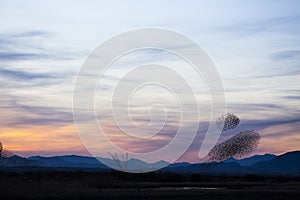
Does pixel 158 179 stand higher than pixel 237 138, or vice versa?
pixel 237 138

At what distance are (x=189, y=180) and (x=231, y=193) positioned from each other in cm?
4018

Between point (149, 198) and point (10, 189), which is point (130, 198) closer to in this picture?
point (149, 198)

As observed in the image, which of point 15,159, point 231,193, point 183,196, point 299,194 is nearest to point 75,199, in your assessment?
point 183,196

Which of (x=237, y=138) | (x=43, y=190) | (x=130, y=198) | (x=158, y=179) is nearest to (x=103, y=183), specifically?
(x=158, y=179)

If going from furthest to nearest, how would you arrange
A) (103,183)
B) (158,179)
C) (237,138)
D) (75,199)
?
(237,138), (158,179), (103,183), (75,199)

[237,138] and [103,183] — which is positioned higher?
[237,138]

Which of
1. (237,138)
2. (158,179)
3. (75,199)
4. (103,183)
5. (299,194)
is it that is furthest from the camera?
(237,138)

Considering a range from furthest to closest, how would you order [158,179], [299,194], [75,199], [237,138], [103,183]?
[237,138], [158,179], [103,183], [299,194], [75,199]

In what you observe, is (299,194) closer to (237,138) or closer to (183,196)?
(183,196)

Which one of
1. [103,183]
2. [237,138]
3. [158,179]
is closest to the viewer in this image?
[103,183]

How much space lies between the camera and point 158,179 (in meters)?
99.0

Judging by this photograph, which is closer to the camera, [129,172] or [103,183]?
[103,183]

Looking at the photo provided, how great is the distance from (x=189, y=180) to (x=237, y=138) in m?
19.8

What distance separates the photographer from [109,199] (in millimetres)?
52969
